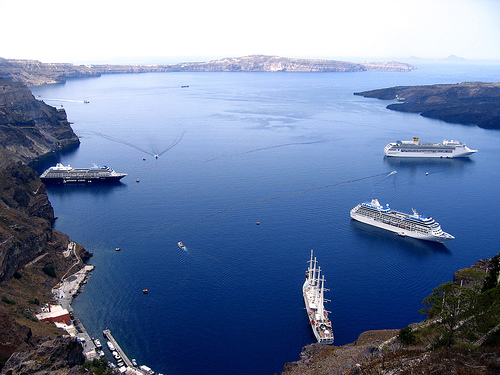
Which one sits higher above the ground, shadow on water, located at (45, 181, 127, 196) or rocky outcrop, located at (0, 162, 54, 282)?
rocky outcrop, located at (0, 162, 54, 282)

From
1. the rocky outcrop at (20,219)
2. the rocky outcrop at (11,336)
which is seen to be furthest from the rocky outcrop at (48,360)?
the rocky outcrop at (20,219)

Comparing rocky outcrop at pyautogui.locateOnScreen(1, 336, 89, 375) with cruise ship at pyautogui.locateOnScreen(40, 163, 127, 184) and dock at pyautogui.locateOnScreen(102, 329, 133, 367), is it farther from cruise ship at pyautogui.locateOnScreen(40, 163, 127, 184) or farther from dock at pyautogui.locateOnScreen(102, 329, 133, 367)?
cruise ship at pyautogui.locateOnScreen(40, 163, 127, 184)

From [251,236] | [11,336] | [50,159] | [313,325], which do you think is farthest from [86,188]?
[313,325]

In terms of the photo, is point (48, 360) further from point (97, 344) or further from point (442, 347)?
point (442, 347)

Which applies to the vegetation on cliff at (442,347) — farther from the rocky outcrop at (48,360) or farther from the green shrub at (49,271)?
the green shrub at (49,271)

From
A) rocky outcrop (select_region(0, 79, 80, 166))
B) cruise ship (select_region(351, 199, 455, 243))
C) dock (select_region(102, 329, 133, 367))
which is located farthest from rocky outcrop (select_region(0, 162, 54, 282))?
cruise ship (select_region(351, 199, 455, 243))

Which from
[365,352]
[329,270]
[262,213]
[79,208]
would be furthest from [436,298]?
[79,208]
